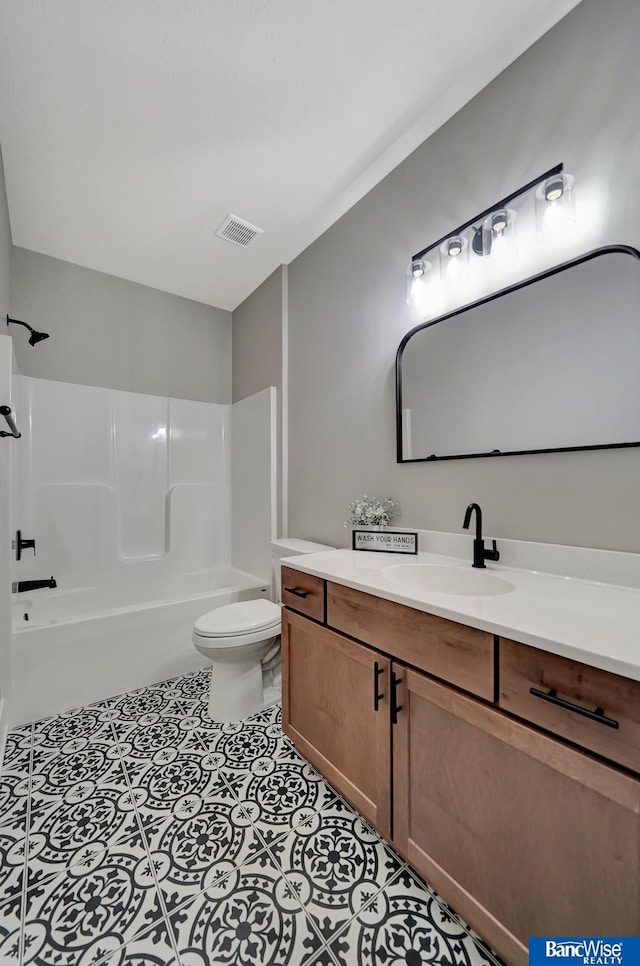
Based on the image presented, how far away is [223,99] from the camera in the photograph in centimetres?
152

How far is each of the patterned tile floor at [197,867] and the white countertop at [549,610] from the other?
81 centimetres

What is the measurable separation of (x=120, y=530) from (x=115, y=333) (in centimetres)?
139

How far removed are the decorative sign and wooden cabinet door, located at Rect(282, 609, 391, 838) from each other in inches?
18.3

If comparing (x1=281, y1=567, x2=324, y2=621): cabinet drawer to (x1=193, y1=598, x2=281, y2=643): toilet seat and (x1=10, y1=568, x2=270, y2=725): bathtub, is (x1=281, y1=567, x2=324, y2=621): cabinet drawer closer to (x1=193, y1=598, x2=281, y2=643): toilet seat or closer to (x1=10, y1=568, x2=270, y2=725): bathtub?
(x1=193, y1=598, x2=281, y2=643): toilet seat

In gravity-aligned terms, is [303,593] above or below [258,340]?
below

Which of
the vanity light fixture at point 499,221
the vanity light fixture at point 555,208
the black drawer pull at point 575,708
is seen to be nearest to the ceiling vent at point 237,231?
the vanity light fixture at point 499,221

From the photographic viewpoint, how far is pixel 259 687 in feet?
6.28

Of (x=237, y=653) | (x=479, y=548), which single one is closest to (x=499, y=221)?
(x=479, y=548)

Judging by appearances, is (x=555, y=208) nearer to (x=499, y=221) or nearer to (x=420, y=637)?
(x=499, y=221)

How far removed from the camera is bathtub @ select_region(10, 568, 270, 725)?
186cm

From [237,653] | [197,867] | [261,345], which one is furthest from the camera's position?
[261,345]

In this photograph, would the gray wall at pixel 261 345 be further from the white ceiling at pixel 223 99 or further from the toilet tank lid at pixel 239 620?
the toilet tank lid at pixel 239 620

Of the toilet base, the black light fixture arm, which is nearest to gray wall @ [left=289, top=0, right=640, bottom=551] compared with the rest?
the black light fixture arm

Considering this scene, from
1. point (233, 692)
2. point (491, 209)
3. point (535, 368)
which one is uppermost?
point (491, 209)
